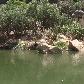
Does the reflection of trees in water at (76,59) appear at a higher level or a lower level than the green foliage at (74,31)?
lower

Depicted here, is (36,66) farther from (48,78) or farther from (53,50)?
(53,50)

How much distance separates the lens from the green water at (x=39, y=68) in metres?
20.2

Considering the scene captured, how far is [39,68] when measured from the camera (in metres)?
23.6

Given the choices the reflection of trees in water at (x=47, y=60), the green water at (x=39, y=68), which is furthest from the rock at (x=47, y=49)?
the reflection of trees in water at (x=47, y=60)

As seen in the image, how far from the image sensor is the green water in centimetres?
2020

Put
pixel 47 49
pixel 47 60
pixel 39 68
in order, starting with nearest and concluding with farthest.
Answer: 1. pixel 39 68
2. pixel 47 60
3. pixel 47 49

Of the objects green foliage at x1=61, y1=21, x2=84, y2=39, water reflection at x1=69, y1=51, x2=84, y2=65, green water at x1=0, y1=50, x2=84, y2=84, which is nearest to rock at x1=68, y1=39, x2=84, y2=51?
water reflection at x1=69, y1=51, x2=84, y2=65

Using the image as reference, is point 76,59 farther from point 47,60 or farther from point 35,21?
point 35,21

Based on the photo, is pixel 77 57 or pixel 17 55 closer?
pixel 77 57

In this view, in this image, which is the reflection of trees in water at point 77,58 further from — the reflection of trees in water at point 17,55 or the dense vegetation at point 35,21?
the dense vegetation at point 35,21

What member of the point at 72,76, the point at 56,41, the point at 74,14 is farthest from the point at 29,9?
the point at 72,76

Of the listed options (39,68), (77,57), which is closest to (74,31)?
(77,57)

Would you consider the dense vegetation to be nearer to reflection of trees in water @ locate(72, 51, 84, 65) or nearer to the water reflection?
the water reflection

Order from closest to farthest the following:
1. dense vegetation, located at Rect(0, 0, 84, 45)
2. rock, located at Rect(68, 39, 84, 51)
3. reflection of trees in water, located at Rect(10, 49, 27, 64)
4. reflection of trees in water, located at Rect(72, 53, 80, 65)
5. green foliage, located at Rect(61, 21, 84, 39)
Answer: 1. reflection of trees in water, located at Rect(72, 53, 80, 65)
2. reflection of trees in water, located at Rect(10, 49, 27, 64)
3. rock, located at Rect(68, 39, 84, 51)
4. dense vegetation, located at Rect(0, 0, 84, 45)
5. green foliage, located at Rect(61, 21, 84, 39)
